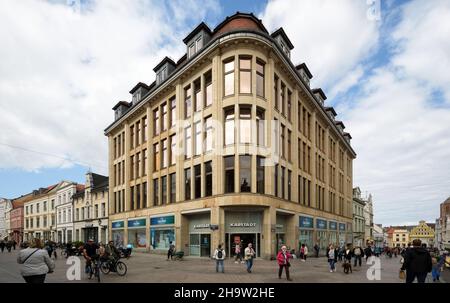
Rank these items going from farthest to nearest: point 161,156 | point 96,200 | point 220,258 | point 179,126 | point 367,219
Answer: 1. point 367,219
2. point 96,200
3. point 161,156
4. point 179,126
5. point 220,258

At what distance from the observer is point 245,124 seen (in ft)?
96.0

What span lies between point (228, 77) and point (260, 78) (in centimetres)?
270

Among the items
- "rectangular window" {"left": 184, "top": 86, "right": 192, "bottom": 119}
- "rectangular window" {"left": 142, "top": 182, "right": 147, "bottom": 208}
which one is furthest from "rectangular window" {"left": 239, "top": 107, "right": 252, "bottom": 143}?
"rectangular window" {"left": 142, "top": 182, "right": 147, "bottom": 208}

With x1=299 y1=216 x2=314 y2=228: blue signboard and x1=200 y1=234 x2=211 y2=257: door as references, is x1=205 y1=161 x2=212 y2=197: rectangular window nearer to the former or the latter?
x1=200 y1=234 x2=211 y2=257: door

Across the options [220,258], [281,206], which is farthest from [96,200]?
[220,258]

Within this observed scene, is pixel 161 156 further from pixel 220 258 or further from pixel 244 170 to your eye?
pixel 220 258

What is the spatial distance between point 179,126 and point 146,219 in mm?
12264

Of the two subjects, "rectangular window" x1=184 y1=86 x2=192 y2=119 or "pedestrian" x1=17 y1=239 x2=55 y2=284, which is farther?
"rectangular window" x1=184 y1=86 x2=192 y2=119

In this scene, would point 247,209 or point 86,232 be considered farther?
point 86,232

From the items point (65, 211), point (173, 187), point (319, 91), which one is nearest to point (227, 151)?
point (173, 187)

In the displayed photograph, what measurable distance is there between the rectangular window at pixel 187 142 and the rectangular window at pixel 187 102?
142 centimetres

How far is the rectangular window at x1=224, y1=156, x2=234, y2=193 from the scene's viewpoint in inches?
1142

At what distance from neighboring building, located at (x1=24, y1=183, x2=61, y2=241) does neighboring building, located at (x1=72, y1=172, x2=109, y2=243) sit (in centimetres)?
1406
